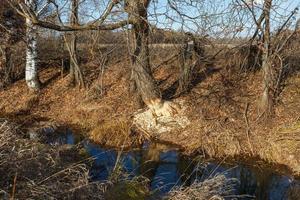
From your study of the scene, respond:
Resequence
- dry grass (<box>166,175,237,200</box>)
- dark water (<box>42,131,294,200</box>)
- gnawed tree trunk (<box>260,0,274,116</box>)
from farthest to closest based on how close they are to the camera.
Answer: gnawed tree trunk (<box>260,0,274,116</box>)
dark water (<box>42,131,294,200</box>)
dry grass (<box>166,175,237,200</box>)

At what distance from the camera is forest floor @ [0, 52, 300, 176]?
12.0 m

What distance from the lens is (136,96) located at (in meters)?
14.5

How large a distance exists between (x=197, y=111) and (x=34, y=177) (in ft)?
26.2

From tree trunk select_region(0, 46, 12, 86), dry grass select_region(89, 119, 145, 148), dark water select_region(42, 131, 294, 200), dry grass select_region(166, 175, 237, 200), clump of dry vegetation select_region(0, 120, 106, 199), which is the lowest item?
dark water select_region(42, 131, 294, 200)

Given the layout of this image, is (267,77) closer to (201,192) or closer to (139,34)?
(139,34)

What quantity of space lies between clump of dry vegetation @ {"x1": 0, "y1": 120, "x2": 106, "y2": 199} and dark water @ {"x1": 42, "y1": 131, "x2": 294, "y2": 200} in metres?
2.25

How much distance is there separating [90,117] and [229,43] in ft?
15.7

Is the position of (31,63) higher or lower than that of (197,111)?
higher

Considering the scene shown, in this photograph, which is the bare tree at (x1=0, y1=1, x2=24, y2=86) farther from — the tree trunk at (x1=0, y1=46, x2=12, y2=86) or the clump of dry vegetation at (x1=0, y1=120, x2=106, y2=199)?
the clump of dry vegetation at (x1=0, y1=120, x2=106, y2=199)

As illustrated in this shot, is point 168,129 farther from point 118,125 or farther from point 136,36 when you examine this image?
point 136,36

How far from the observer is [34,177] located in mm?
6391

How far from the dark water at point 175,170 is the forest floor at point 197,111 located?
20.4 inches

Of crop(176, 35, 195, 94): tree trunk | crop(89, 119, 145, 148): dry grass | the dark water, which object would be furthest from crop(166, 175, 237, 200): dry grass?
crop(176, 35, 195, 94): tree trunk

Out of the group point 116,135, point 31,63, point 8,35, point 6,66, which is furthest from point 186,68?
point 6,66
